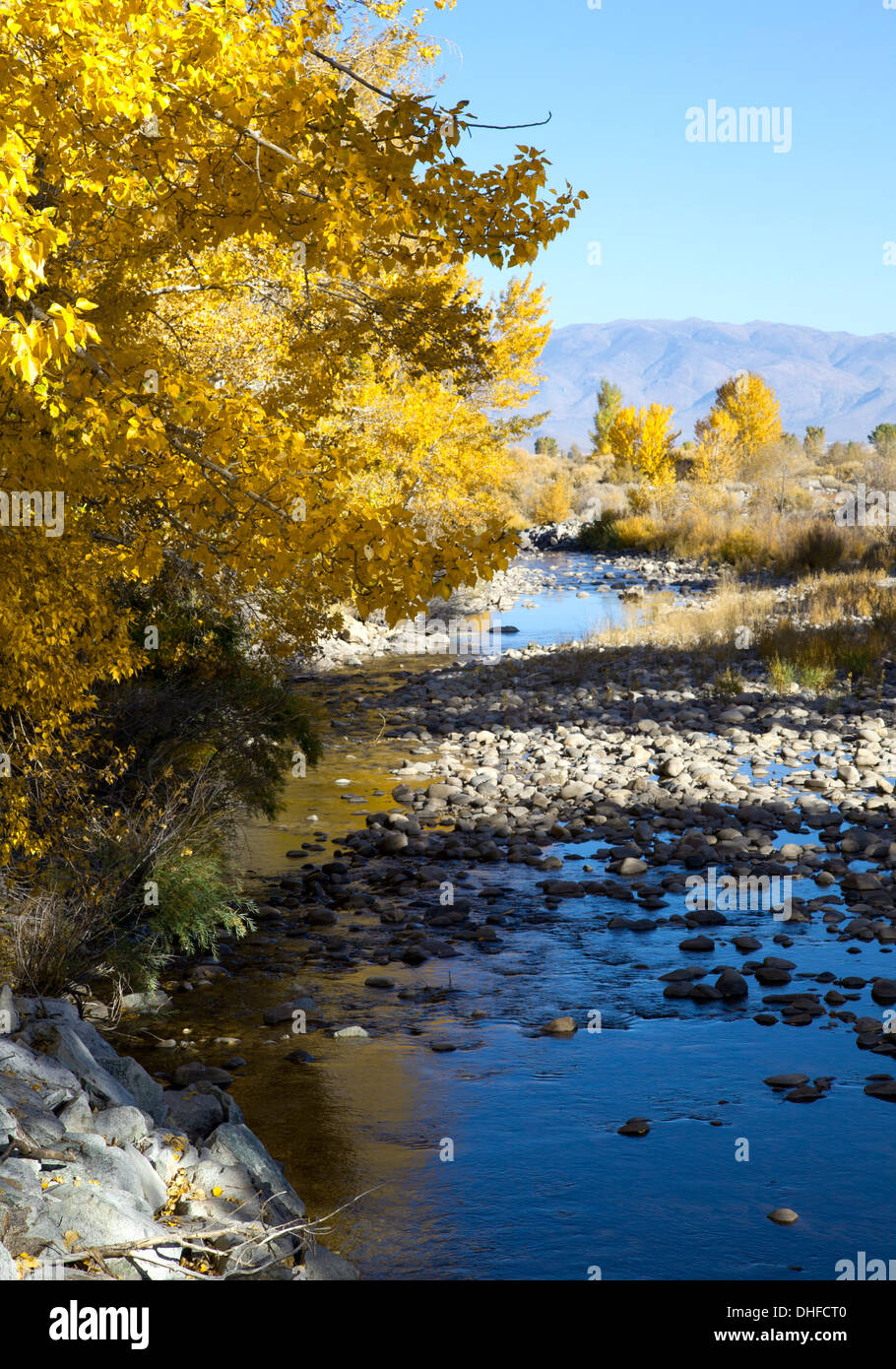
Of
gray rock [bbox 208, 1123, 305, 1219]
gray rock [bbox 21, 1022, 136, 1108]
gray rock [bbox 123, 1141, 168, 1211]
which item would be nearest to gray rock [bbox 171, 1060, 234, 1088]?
gray rock [bbox 21, 1022, 136, 1108]

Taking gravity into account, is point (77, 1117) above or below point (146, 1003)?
above

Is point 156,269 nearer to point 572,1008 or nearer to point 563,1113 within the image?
point 572,1008

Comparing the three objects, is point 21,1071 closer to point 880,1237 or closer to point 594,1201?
point 594,1201

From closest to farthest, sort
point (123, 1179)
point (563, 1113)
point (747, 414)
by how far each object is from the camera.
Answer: point (123, 1179), point (563, 1113), point (747, 414)

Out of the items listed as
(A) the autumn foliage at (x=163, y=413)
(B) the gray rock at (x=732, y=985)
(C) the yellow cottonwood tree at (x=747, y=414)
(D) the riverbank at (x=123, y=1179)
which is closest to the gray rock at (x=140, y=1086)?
(D) the riverbank at (x=123, y=1179)

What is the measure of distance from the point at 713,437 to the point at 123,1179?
145 ft

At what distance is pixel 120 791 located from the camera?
7.52 metres

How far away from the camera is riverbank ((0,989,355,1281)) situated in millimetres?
3490

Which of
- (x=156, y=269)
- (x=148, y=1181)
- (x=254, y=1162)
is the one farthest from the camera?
(x=156, y=269)

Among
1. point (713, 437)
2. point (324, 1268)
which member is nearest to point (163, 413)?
point (324, 1268)

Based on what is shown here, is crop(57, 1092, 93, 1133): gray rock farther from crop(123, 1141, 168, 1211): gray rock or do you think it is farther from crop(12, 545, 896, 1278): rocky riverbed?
crop(12, 545, 896, 1278): rocky riverbed

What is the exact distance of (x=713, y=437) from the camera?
4553cm

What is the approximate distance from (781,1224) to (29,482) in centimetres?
431

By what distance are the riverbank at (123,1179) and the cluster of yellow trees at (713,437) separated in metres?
39.7
